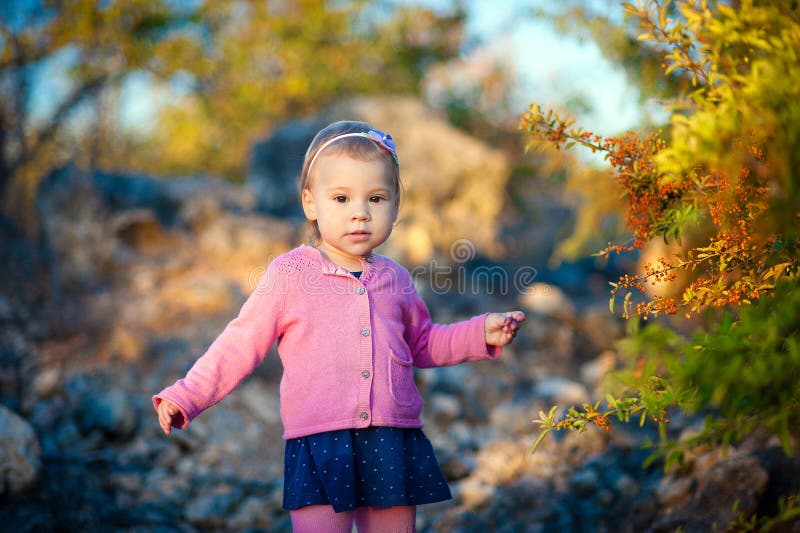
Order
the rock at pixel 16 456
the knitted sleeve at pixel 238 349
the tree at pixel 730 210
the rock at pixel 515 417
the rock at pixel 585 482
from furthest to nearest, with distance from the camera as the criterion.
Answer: the rock at pixel 515 417 → the rock at pixel 585 482 → the rock at pixel 16 456 → the knitted sleeve at pixel 238 349 → the tree at pixel 730 210

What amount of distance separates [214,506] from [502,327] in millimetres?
1979

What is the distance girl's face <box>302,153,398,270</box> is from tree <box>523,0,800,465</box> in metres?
0.55

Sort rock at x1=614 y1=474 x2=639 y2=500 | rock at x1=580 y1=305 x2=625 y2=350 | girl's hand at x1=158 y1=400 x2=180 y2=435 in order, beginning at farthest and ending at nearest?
1. rock at x1=580 y1=305 x2=625 y2=350
2. rock at x1=614 y1=474 x2=639 y2=500
3. girl's hand at x1=158 y1=400 x2=180 y2=435

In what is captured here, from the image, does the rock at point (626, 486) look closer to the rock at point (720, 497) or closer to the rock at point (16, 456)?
the rock at point (720, 497)

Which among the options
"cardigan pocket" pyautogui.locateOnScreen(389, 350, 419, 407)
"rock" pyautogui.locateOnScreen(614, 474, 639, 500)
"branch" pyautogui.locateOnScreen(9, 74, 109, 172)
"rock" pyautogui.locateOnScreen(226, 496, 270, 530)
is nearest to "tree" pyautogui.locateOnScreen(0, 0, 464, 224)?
"branch" pyautogui.locateOnScreen(9, 74, 109, 172)

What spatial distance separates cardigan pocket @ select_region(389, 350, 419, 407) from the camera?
2447 millimetres

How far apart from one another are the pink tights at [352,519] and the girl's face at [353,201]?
0.86 m

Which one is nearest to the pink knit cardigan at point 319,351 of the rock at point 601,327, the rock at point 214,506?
the rock at point 214,506

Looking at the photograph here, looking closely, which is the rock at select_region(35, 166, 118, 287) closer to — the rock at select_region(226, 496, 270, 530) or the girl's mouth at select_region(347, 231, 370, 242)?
the rock at select_region(226, 496, 270, 530)

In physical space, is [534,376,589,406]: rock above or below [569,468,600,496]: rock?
above

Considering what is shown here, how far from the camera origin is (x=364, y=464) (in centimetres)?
238

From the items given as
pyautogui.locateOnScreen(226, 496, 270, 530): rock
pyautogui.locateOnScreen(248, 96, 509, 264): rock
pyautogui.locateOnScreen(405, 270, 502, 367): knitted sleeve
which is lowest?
pyautogui.locateOnScreen(226, 496, 270, 530): rock

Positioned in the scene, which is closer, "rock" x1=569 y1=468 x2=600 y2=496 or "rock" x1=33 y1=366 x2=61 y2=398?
"rock" x1=569 y1=468 x2=600 y2=496

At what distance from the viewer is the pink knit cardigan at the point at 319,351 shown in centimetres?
238
